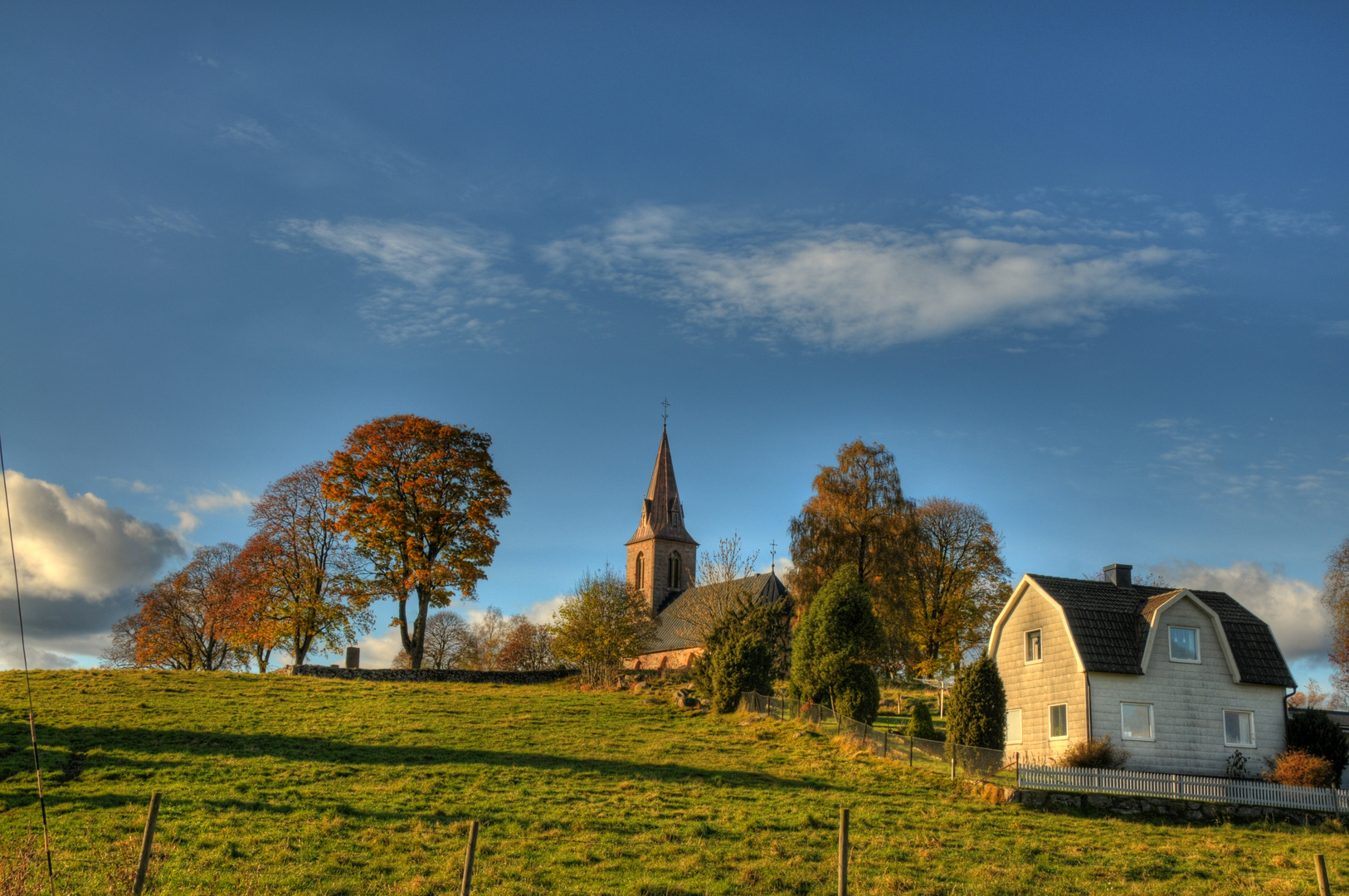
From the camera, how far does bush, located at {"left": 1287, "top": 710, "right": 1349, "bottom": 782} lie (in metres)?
27.5

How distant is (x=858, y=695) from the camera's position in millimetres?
32656

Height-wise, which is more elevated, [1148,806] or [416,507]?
[416,507]

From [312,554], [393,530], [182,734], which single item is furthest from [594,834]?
[312,554]

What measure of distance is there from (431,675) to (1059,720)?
2776cm

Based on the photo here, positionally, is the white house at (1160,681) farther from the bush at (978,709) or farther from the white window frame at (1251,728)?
the bush at (978,709)

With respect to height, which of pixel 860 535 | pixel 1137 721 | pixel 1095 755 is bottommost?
pixel 1095 755

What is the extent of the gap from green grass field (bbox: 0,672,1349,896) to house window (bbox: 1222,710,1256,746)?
590 cm

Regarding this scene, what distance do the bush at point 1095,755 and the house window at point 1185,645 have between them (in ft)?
11.5

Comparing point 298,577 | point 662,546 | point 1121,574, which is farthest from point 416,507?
point 662,546

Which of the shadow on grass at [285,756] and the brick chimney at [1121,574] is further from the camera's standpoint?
the brick chimney at [1121,574]

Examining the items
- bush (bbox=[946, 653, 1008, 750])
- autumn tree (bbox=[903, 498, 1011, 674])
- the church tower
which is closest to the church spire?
the church tower

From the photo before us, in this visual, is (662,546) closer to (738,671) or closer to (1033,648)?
(738,671)

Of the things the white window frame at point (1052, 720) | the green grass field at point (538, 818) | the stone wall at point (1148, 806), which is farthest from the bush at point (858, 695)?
the stone wall at point (1148, 806)

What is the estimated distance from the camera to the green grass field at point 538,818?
16.2 m
